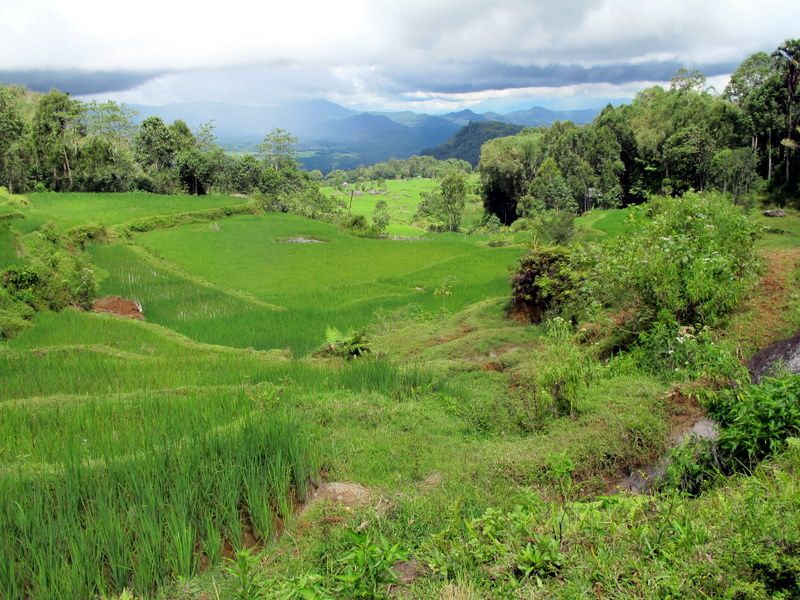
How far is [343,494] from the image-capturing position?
204 inches

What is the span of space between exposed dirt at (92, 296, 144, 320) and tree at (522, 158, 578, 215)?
3862 cm

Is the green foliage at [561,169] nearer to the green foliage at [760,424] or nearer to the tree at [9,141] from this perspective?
the tree at [9,141]

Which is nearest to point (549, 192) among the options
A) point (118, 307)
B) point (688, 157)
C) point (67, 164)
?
point (688, 157)

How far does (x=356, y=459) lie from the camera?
19.5ft

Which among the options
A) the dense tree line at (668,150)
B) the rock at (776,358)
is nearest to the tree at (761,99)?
the dense tree line at (668,150)

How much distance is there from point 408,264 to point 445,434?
66.1 ft

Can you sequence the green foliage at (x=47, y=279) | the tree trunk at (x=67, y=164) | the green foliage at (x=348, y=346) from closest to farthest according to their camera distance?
the green foliage at (x=348, y=346) → the green foliage at (x=47, y=279) → the tree trunk at (x=67, y=164)

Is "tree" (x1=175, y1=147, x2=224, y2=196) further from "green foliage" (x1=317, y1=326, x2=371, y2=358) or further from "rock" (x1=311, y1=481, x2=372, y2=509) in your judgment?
"rock" (x1=311, y1=481, x2=372, y2=509)

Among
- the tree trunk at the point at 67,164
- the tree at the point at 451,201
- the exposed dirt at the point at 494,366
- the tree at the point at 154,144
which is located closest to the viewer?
the exposed dirt at the point at 494,366

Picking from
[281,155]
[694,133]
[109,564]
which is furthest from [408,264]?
[281,155]

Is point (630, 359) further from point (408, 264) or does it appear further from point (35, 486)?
point (408, 264)

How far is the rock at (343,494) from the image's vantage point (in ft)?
16.5

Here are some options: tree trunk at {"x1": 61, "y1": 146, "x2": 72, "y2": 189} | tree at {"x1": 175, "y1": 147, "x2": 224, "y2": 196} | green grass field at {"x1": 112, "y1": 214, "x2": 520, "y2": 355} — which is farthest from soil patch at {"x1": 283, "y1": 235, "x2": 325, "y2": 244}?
tree trunk at {"x1": 61, "y1": 146, "x2": 72, "y2": 189}

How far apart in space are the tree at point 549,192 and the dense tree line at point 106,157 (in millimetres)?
21740
